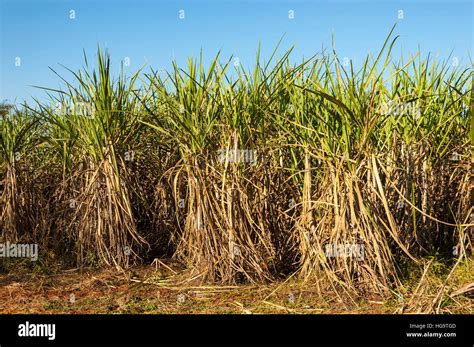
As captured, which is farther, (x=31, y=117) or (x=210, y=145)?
(x=31, y=117)

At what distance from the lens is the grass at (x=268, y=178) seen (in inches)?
162

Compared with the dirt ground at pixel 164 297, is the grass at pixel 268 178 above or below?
above

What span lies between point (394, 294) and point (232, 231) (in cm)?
125

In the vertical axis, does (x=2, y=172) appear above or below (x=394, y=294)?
above

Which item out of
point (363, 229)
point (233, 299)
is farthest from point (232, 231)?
point (363, 229)

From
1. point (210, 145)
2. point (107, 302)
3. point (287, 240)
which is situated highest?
point (210, 145)

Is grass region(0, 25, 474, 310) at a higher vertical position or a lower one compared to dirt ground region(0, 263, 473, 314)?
higher

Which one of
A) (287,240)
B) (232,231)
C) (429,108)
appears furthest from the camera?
(429,108)

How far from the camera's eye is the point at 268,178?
453 cm

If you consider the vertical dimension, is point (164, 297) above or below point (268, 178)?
below

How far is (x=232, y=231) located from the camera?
4.36 meters

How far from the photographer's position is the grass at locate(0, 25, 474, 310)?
4.11m
